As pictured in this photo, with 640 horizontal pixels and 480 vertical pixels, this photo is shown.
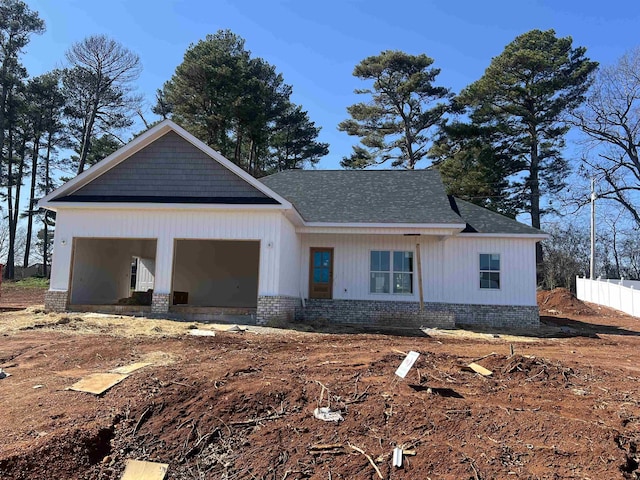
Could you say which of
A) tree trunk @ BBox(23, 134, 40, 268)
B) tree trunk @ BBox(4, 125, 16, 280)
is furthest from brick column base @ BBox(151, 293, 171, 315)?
tree trunk @ BBox(23, 134, 40, 268)

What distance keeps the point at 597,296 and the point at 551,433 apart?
1044 inches

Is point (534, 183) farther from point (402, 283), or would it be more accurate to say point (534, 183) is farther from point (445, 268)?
point (402, 283)

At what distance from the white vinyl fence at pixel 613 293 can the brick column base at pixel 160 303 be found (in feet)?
69.9

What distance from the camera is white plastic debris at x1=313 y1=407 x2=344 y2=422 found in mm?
4895

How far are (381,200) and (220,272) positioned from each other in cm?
815

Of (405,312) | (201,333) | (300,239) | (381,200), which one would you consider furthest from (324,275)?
(201,333)

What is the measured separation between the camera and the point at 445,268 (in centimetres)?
1548

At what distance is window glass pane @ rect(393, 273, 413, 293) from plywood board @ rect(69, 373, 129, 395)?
10459mm

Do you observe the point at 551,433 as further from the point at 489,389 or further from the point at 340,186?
the point at 340,186

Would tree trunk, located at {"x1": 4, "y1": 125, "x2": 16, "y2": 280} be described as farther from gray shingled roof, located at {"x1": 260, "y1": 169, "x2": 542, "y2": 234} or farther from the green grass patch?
gray shingled roof, located at {"x1": 260, "y1": 169, "x2": 542, "y2": 234}

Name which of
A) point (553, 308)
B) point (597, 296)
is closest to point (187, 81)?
point (553, 308)

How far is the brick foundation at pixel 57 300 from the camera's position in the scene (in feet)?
43.3

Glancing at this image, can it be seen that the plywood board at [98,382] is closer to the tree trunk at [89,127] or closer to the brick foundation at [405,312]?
the brick foundation at [405,312]

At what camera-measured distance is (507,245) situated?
15438mm
